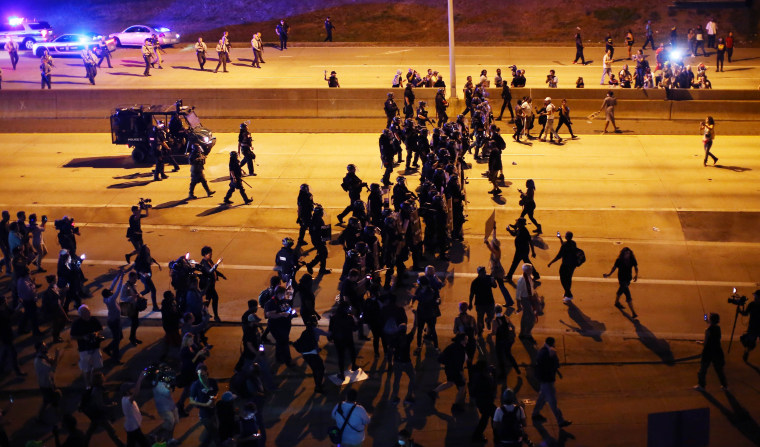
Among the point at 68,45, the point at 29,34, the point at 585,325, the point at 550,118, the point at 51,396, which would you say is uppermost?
the point at 29,34

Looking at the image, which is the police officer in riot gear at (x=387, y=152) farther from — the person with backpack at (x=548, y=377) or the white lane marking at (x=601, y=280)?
the person with backpack at (x=548, y=377)

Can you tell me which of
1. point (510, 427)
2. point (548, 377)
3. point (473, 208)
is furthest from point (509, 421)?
point (473, 208)

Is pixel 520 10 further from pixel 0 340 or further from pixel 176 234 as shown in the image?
pixel 0 340

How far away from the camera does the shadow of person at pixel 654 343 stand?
46.9 ft

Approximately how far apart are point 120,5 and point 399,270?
5027cm

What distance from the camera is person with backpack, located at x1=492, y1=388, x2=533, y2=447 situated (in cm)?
1049

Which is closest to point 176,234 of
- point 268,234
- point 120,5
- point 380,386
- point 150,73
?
point 268,234

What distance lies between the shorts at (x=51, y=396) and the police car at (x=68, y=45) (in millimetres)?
35270

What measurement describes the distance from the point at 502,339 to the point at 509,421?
274 centimetres

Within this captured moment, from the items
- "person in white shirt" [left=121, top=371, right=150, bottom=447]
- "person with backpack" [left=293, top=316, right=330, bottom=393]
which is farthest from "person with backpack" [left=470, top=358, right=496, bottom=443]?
"person in white shirt" [left=121, top=371, right=150, bottom=447]

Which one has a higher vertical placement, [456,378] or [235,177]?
[235,177]

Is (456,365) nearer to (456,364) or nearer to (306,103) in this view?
(456,364)

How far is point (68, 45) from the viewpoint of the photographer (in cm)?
4528

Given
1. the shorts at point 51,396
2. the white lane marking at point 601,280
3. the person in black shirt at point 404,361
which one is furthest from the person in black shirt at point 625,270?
the shorts at point 51,396
